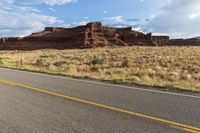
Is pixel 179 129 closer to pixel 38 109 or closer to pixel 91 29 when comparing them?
pixel 38 109

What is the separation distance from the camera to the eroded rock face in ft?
387

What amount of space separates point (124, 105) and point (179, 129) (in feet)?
7.75

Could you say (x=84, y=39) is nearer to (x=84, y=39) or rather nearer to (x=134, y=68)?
(x=84, y=39)

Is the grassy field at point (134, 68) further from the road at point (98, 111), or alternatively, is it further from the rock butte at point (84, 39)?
the rock butte at point (84, 39)

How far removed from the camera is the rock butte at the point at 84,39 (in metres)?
118

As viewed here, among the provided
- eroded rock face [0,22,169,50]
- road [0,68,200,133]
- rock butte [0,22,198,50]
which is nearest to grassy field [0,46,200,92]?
road [0,68,200,133]

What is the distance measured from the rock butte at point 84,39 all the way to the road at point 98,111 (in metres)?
104

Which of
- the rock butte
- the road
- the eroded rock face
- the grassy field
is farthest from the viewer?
the rock butte

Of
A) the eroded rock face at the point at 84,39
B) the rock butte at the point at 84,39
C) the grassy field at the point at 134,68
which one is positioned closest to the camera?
the grassy field at the point at 134,68

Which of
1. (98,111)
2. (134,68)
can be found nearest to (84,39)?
(134,68)

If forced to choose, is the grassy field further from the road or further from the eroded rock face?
the eroded rock face

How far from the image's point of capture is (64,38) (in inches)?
4988

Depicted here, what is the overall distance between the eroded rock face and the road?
103 metres

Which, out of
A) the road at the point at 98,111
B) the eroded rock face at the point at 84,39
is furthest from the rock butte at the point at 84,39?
the road at the point at 98,111
